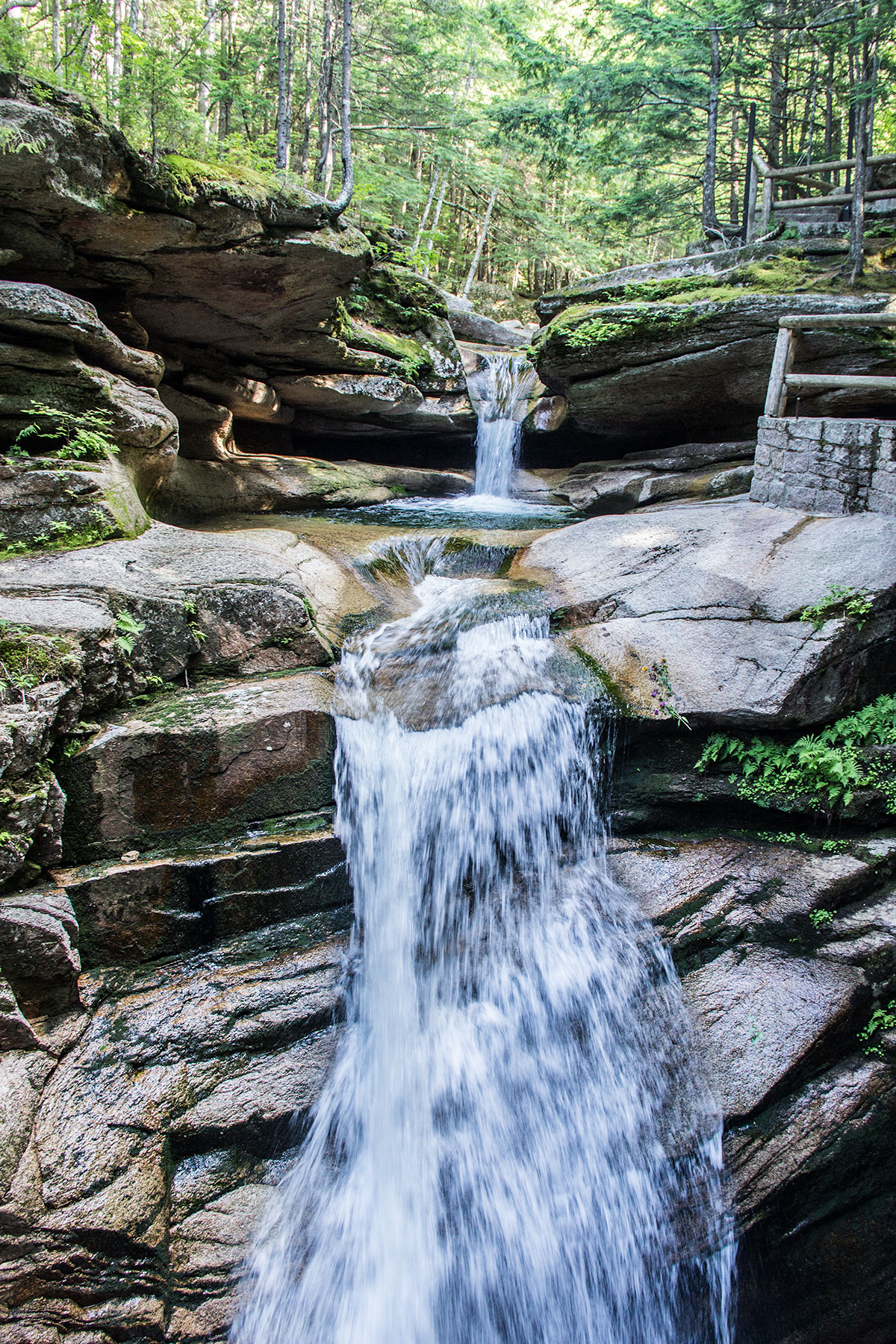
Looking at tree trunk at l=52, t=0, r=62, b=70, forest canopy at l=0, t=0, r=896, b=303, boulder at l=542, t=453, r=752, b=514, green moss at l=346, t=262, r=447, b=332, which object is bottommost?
boulder at l=542, t=453, r=752, b=514

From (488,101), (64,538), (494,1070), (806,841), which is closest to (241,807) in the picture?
(494,1070)

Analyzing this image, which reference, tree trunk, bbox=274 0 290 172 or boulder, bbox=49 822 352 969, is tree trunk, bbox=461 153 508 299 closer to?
tree trunk, bbox=274 0 290 172

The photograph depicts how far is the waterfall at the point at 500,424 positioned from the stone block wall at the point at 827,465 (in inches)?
188

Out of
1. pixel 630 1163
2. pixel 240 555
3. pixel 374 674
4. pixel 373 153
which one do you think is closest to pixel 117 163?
pixel 240 555

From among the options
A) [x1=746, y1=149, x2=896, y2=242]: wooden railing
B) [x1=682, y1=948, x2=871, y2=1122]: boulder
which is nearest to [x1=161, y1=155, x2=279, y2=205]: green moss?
[x1=682, y1=948, x2=871, y2=1122]: boulder

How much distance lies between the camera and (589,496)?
10.8 metres

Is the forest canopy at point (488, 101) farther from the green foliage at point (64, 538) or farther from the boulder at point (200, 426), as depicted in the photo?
the green foliage at point (64, 538)

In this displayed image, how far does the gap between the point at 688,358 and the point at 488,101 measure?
2310 centimetres

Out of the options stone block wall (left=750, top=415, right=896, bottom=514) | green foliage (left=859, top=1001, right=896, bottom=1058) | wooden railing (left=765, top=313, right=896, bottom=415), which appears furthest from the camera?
wooden railing (left=765, top=313, right=896, bottom=415)

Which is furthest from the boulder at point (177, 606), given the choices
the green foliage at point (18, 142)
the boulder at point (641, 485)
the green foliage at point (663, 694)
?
the boulder at point (641, 485)

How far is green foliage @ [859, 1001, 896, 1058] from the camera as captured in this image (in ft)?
14.0

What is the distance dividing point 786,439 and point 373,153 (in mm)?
19889

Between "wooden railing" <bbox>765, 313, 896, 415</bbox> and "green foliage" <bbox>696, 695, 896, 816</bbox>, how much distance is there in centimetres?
397

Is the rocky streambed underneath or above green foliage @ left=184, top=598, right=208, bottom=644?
underneath
